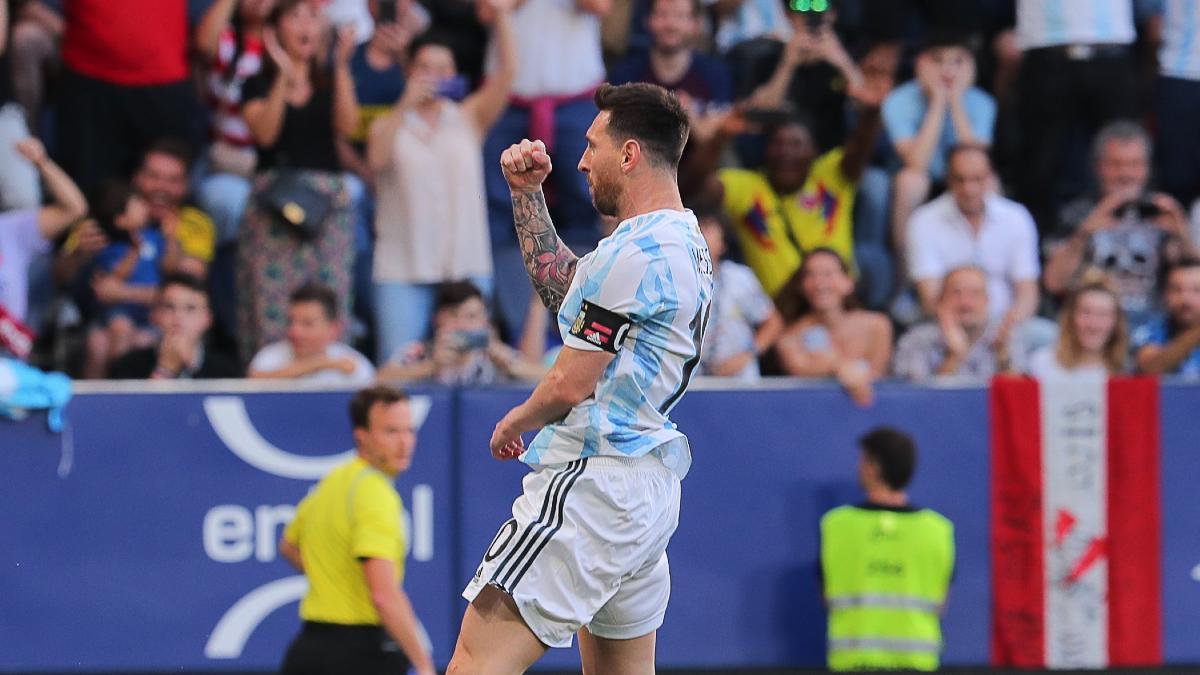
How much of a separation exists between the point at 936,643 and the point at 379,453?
2984 mm

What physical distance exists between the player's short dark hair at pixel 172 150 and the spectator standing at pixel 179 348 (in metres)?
0.94

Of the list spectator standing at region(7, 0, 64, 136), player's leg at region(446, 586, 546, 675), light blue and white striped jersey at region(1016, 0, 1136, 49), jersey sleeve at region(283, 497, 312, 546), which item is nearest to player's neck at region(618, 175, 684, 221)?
player's leg at region(446, 586, 546, 675)

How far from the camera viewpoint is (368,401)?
674 cm

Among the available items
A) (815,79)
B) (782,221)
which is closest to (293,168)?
(782,221)

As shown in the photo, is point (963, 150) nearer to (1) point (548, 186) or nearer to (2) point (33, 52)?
(1) point (548, 186)

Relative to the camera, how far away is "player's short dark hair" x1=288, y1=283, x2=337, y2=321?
9062 mm

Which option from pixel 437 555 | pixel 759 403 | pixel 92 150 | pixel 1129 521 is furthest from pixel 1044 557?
pixel 92 150

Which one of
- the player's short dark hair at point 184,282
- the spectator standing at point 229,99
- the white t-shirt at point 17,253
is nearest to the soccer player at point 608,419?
the player's short dark hair at point 184,282

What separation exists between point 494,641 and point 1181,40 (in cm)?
818

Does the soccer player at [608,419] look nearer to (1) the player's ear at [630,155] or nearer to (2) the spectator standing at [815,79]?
(1) the player's ear at [630,155]

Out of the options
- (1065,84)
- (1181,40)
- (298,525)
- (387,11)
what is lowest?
(298,525)

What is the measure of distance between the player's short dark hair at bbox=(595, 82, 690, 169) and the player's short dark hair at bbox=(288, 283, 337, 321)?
4.34 meters

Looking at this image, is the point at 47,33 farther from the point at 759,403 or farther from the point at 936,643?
the point at 936,643

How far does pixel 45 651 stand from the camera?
855cm
